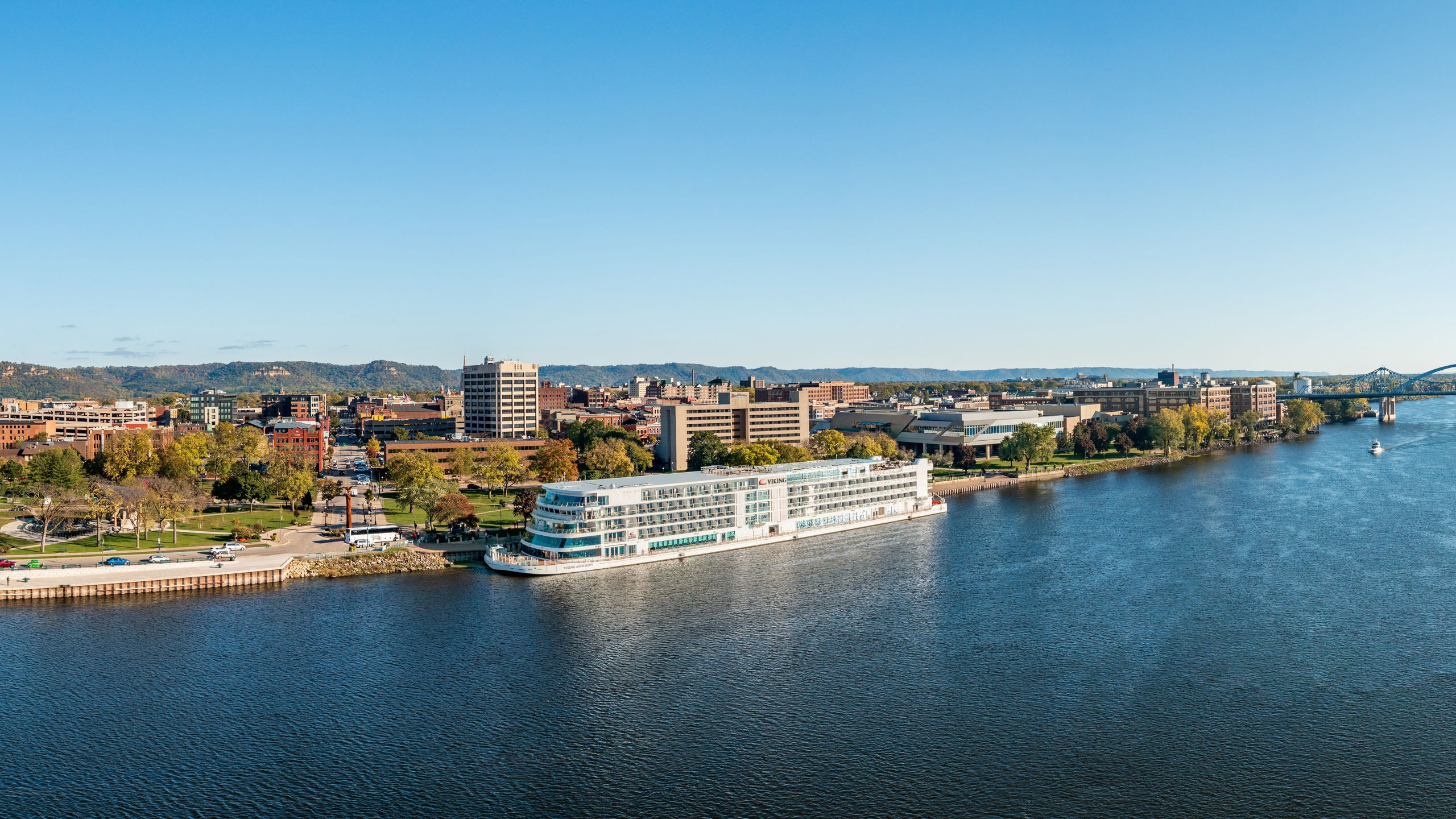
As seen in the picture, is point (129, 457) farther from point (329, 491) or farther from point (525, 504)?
point (525, 504)

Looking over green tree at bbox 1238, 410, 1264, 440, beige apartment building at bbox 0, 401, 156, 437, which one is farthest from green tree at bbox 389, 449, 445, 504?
green tree at bbox 1238, 410, 1264, 440

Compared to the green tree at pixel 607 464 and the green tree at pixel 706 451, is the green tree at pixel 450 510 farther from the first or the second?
the green tree at pixel 706 451

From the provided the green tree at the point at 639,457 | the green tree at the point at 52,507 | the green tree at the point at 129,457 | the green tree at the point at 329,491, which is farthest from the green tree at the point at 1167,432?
the green tree at the point at 52,507

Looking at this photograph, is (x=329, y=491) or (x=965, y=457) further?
(x=965, y=457)

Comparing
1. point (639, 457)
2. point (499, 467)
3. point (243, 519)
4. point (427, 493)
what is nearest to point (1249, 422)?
point (639, 457)

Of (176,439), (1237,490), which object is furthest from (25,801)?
(1237,490)

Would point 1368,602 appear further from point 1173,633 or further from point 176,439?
point 176,439
